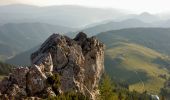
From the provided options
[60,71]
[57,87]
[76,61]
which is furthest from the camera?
[76,61]

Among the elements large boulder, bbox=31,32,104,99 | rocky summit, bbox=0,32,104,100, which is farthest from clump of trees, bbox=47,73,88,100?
large boulder, bbox=31,32,104,99

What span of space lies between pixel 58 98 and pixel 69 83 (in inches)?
761

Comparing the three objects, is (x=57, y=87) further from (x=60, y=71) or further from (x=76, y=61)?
(x=76, y=61)

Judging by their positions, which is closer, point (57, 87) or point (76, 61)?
point (57, 87)

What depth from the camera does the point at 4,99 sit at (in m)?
100

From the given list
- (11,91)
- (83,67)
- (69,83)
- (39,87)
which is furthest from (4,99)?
(83,67)

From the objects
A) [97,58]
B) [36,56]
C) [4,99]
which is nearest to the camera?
[4,99]

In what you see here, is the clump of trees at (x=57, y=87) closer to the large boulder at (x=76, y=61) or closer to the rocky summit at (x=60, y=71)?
the rocky summit at (x=60, y=71)

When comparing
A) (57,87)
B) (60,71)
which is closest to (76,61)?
(60,71)

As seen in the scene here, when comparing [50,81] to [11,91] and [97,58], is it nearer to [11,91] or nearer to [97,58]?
[11,91]

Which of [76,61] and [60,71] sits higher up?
[76,61]

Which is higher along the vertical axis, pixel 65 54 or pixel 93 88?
pixel 65 54

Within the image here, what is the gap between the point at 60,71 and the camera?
126812 mm

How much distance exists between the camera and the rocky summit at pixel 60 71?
10825 cm
